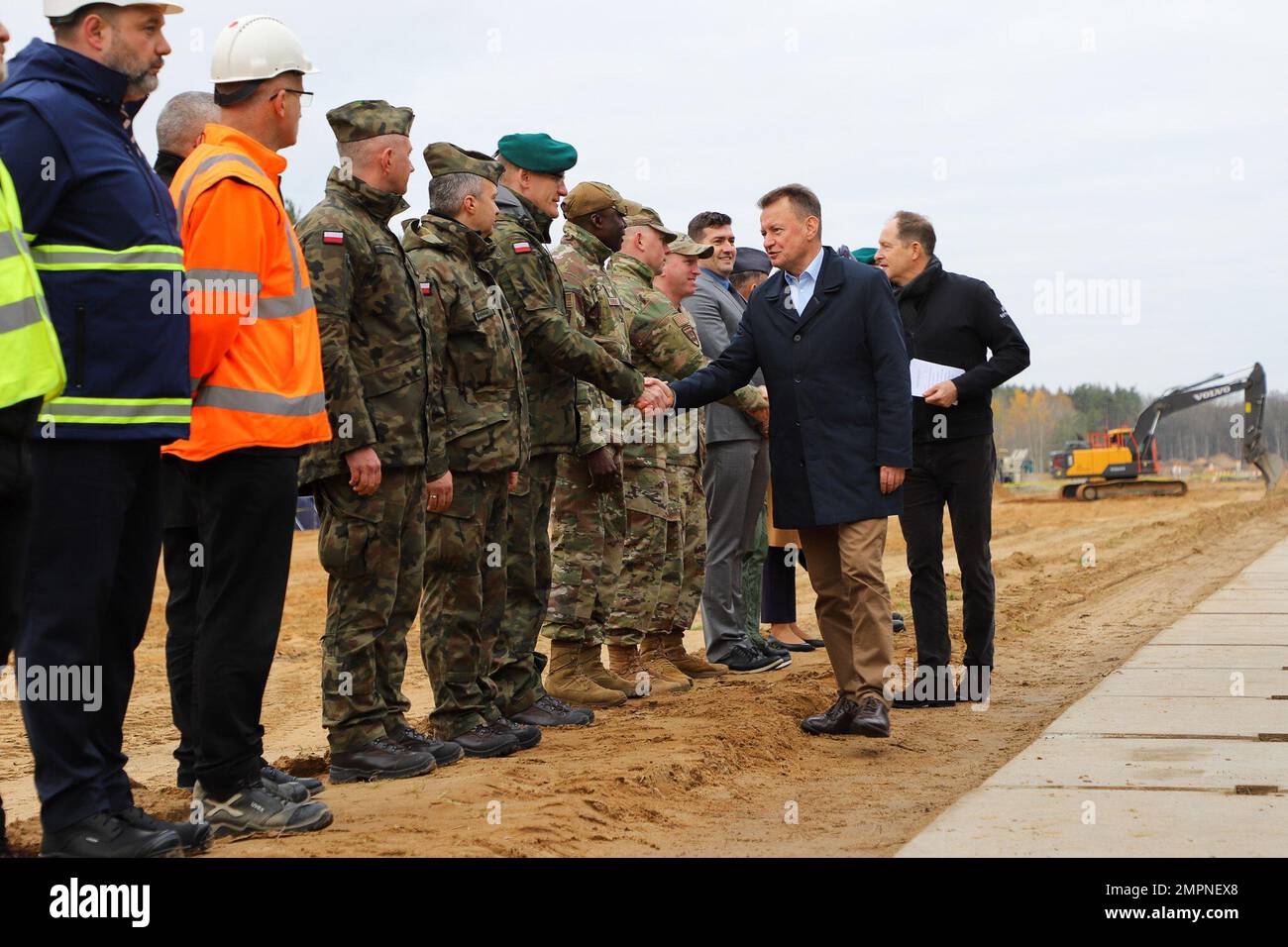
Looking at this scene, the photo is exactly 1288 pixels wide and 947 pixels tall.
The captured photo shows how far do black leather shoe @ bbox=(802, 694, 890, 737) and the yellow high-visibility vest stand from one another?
3.86 metres

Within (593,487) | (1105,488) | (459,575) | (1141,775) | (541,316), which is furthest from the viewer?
(1105,488)

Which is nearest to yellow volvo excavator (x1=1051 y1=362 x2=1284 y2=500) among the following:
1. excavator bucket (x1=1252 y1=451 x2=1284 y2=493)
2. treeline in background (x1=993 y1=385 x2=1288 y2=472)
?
excavator bucket (x1=1252 y1=451 x2=1284 y2=493)

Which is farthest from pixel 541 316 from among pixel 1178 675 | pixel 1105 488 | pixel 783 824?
pixel 1105 488

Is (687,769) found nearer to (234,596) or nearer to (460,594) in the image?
(460,594)

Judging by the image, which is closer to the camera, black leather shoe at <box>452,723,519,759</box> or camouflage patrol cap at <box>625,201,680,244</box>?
black leather shoe at <box>452,723,519,759</box>

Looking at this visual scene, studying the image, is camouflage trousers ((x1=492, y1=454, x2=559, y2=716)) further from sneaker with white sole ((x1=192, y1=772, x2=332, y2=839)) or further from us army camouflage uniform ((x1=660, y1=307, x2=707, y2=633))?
sneaker with white sole ((x1=192, y1=772, x2=332, y2=839))

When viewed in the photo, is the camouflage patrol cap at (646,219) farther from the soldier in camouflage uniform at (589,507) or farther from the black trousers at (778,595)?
the black trousers at (778,595)

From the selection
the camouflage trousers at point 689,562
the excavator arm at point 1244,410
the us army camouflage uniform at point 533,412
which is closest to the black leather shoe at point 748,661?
the camouflage trousers at point 689,562

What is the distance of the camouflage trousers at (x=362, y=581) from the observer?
5199 mm

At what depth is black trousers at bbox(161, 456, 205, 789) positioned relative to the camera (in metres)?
5.20

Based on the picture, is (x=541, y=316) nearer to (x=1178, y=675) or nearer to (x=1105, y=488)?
(x=1178, y=675)

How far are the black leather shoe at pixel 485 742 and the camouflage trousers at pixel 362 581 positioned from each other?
21.1 inches
